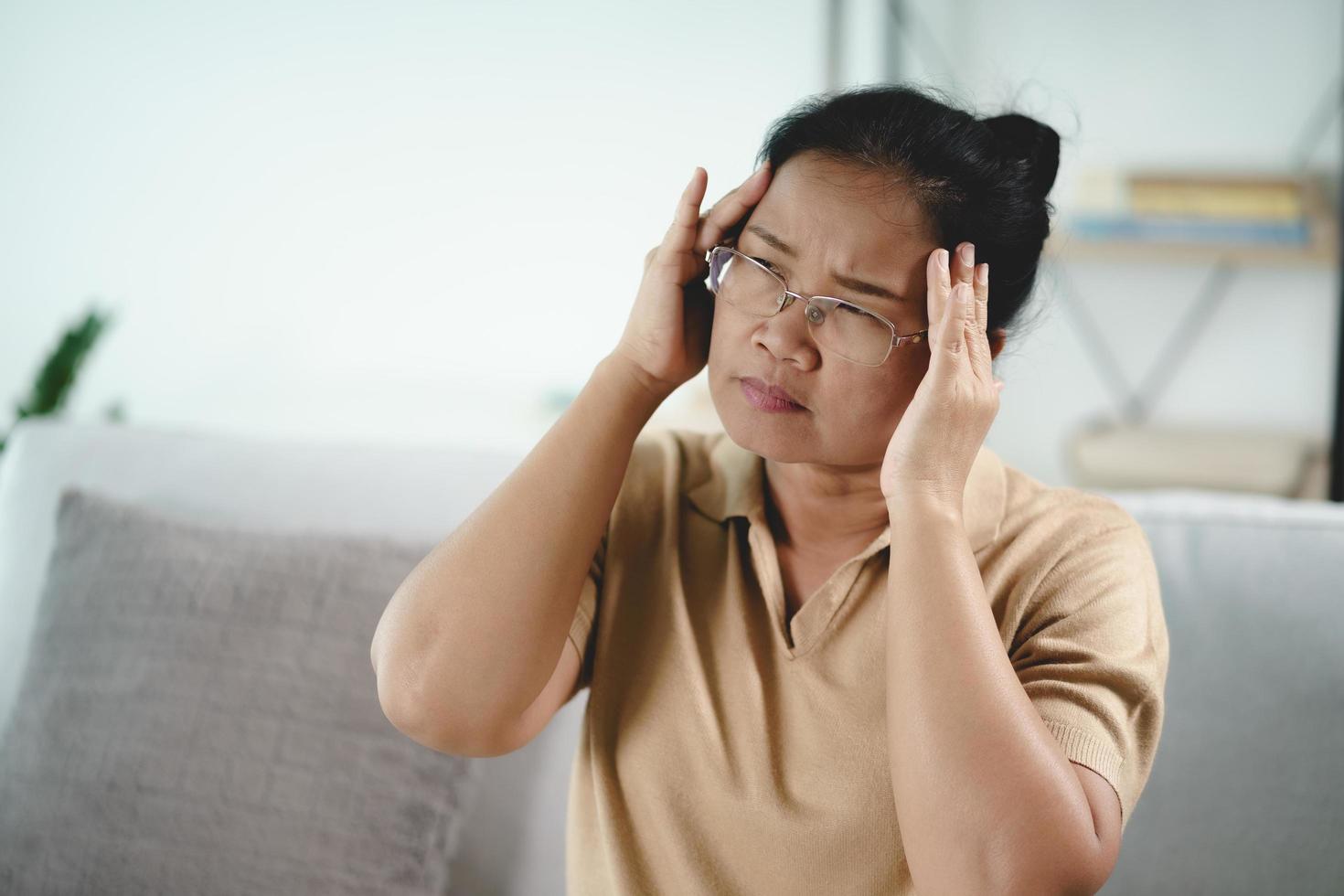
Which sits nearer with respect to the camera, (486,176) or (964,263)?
(964,263)

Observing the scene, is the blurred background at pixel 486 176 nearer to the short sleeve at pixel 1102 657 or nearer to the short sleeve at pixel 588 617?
the short sleeve at pixel 588 617

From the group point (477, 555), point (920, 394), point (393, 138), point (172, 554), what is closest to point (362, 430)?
point (393, 138)

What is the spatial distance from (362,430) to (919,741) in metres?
2.45

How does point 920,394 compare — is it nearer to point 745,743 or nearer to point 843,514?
point 843,514

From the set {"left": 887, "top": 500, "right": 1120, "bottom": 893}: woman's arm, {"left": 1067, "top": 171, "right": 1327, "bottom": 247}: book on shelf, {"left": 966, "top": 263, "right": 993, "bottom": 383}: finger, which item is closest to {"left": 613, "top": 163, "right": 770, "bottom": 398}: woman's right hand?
{"left": 966, "top": 263, "right": 993, "bottom": 383}: finger

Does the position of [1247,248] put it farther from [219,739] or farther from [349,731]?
[219,739]

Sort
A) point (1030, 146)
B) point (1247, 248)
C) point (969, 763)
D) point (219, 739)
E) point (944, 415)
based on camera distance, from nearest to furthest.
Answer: point (969, 763)
point (944, 415)
point (1030, 146)
point (219, 739)
point (1247, 248)

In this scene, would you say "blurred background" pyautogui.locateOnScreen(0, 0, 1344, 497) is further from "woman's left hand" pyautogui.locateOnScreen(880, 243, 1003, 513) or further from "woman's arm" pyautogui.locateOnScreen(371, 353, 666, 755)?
"woman's left hand" pyautogui.locateOnScreen(880, 243, 1003, 513)

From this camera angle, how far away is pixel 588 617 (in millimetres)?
1067

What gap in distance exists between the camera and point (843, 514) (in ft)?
3.53

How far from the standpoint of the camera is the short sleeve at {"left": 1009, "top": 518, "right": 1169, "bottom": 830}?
0.84 metres

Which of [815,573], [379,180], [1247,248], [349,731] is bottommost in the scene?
[349,731]

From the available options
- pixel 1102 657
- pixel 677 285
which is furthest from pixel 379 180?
pixel 1102 657

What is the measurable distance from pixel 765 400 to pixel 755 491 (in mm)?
160
